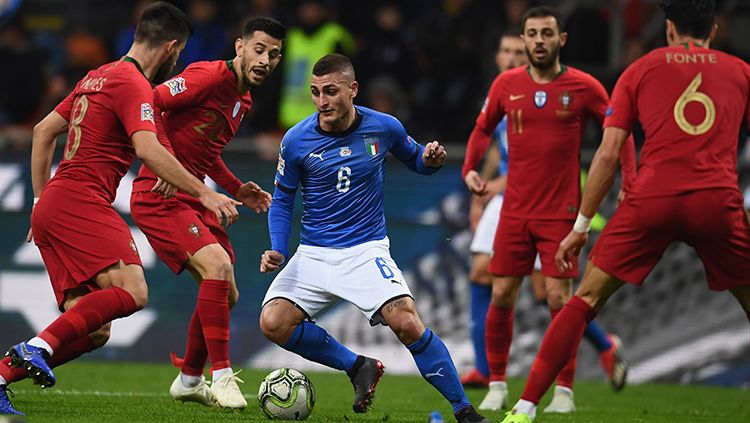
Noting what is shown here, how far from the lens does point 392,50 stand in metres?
13.9

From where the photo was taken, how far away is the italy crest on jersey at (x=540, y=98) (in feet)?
28.0

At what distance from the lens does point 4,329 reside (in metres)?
12.1

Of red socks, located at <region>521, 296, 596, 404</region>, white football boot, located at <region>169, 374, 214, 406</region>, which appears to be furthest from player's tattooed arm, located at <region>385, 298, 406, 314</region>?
white football boot, located at <region>169, 374, 214, 406</region>

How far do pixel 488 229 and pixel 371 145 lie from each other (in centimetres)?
320

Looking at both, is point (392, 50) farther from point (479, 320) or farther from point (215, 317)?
point (215, 317)

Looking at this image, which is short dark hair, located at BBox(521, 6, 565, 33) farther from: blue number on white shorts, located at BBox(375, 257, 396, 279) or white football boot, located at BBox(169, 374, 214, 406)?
white football boot, located at BBox(169, 374, 214, 406)

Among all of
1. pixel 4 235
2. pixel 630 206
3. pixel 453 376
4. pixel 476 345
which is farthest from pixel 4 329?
pixel 630 206

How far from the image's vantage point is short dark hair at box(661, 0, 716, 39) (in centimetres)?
650

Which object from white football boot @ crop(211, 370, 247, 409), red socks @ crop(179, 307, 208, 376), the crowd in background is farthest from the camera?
the crowd in background

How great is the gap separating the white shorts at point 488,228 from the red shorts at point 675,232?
389 cm

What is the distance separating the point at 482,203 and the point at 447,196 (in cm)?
131

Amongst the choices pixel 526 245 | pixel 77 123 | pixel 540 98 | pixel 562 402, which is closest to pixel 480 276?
pixel 526 245

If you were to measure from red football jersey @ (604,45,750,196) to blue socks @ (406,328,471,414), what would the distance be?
4.76 feet

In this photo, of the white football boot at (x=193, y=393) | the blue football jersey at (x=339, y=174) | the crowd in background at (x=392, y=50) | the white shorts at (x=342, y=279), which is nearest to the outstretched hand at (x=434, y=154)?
the blue football jersey at (x=339, y=174)
